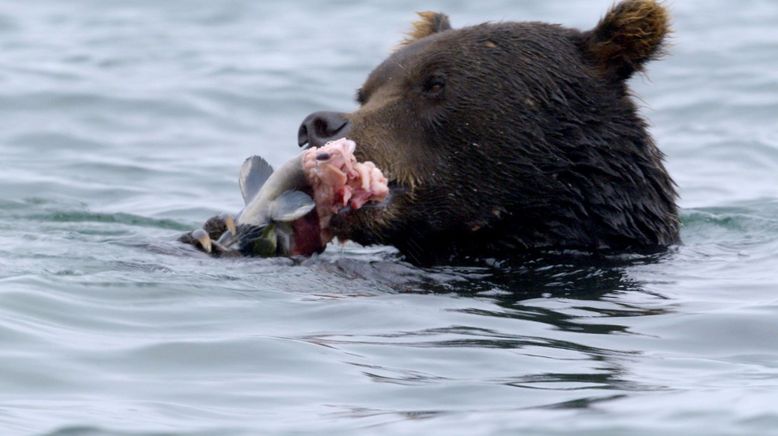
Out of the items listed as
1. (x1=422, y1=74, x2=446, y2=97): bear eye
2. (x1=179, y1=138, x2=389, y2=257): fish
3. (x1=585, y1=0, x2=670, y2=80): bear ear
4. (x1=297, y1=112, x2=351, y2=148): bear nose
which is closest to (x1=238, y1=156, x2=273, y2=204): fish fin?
(x1=179, y1=138, x2=389, y2=257): fish

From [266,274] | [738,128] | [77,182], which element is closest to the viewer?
[266,274]

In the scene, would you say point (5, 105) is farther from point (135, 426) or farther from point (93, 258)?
point (135, 426)

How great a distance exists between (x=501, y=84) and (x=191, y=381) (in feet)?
10.6

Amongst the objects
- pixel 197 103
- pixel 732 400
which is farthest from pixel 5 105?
pixel 732 400

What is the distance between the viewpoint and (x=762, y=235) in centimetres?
999

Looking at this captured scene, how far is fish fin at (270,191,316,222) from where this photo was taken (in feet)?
25.0

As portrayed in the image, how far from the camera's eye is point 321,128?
804 centimetres

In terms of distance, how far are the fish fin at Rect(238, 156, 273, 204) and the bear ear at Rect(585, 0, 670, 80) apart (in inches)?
73.7

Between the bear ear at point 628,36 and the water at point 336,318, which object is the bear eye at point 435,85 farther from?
the water at point 336,318

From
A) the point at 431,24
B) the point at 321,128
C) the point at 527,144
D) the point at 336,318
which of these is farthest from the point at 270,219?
the point at 431,24

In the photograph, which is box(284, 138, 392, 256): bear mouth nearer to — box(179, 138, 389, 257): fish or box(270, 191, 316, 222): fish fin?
box(179, 138, 389, 257): fish

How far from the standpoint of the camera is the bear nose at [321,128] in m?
7.96

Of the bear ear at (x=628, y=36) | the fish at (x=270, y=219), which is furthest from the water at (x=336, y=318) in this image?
the bear ear at (x=628, y=36)

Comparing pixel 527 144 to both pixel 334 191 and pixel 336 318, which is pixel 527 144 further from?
pixel 336 318
